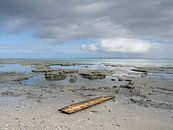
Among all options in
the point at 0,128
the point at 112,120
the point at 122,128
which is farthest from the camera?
the point at 112,120

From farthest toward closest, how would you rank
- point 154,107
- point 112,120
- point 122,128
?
point 154,107 < point 112,120 < point 122,128

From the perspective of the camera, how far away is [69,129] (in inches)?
421

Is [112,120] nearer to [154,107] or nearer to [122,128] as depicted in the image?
[122,128]

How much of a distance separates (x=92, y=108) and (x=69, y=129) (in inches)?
180

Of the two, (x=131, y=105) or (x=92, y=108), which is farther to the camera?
(x=131, y=105)

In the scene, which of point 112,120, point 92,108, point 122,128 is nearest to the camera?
point 122,128

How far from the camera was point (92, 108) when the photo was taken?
49.5 feet

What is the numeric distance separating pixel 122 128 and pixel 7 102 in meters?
9.76

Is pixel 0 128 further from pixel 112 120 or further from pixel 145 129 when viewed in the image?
pixel 145 129

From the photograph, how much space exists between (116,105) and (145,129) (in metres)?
5.39

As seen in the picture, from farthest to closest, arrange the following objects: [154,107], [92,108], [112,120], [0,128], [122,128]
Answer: [154,107], [92,108], [112,120], [122,128], [0,128]

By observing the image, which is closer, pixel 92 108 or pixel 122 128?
pixel 122 128

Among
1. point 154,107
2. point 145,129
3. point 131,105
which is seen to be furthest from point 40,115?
point 154,107

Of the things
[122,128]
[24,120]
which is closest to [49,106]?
[24,120]
